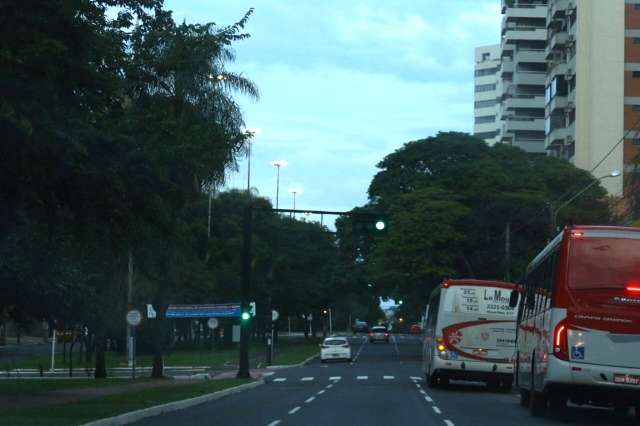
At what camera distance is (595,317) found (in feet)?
66.0

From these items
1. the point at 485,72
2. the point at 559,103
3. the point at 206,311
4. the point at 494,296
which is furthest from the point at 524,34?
the point at 494,296

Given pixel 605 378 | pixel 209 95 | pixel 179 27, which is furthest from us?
pixel 209 95

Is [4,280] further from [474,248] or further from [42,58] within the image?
[474,248]

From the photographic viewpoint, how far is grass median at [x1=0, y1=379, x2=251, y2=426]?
20.5m

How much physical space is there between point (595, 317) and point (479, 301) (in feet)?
48.6

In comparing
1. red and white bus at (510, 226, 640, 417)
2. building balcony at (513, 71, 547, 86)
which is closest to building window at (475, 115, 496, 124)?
building balcony at (513, 71, 547, 86)

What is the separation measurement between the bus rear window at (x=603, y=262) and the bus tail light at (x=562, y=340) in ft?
2.39

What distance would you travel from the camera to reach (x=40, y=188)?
Result: 70.1 feet

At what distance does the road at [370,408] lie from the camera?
22.6 m

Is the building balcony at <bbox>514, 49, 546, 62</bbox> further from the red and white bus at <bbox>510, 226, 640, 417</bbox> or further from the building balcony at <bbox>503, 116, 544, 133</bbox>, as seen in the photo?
the red and white bus at <bbox>510, 226, 640, 417</bbox>

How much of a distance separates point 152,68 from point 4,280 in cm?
1031

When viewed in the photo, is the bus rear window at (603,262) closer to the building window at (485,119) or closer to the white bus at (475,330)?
the white bus at (475,330)

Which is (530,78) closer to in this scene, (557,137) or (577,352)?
(557,137)

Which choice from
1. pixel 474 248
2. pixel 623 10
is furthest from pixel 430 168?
pixel 623 10
